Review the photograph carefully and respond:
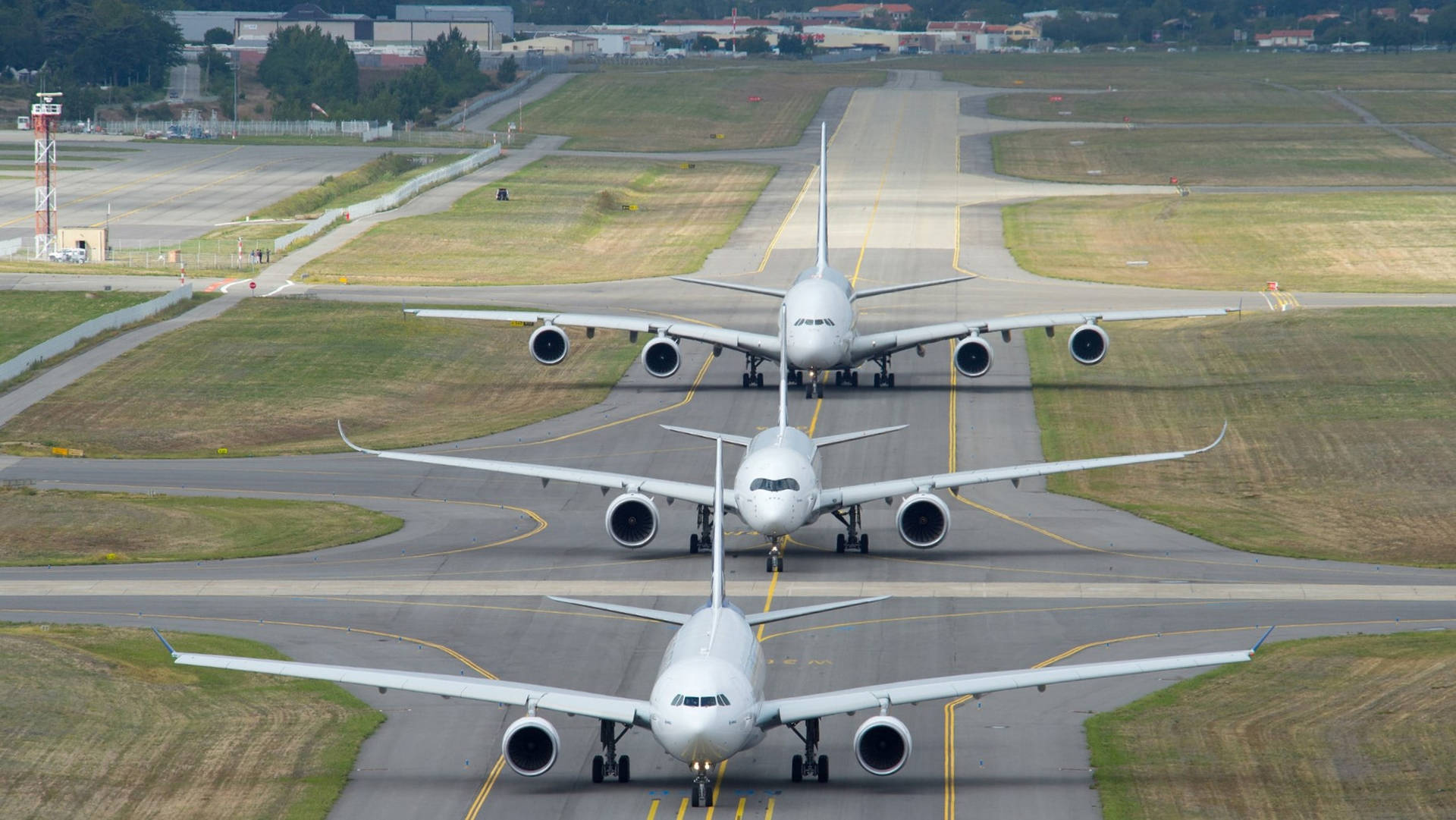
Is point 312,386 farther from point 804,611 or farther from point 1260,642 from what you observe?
point 1260,642

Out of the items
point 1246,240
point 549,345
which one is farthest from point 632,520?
point 1246,240

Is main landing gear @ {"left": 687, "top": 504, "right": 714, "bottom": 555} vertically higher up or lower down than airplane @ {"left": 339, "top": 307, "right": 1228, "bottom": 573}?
lower down

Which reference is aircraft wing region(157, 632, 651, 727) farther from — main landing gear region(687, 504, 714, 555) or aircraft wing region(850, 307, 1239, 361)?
aircraft wing region(850, 307, 1239, 361)

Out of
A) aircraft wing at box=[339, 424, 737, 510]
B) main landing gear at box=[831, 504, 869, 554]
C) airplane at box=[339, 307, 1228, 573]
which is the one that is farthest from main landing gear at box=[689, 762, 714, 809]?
main landing gear at box=[831, 504, 869, 554]

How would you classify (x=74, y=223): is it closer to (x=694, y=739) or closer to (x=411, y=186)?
(x=411, y=186)

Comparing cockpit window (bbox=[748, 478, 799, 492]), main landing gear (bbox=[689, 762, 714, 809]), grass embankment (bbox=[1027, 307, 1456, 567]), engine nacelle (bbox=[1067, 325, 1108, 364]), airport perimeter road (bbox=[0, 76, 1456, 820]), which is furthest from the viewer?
engine nacelle (bbox=[1067, 325, 1108, 364])
